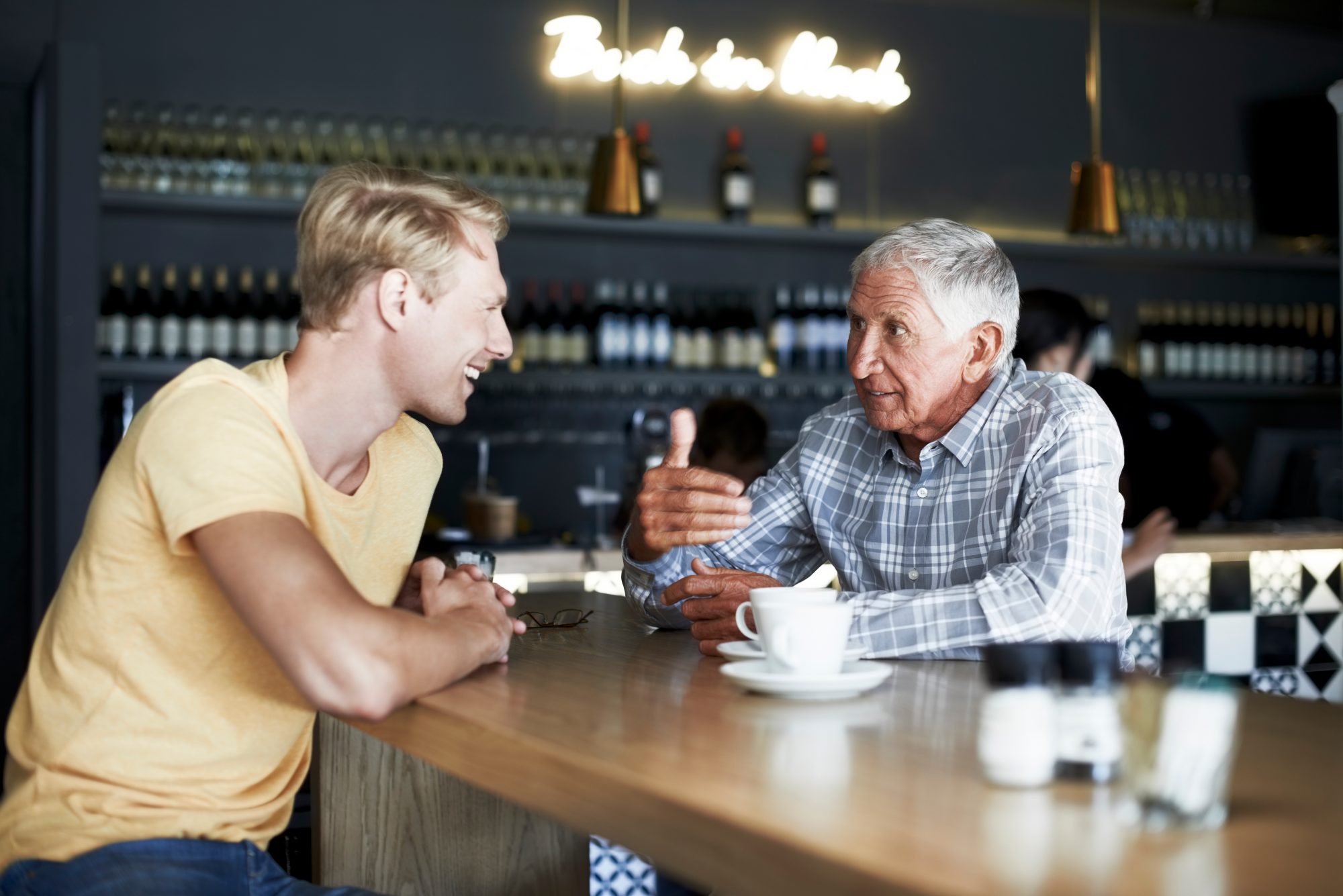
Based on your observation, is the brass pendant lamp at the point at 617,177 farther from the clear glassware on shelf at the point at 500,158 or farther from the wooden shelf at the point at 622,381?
the clear glassware on shelf at the point at 500,158

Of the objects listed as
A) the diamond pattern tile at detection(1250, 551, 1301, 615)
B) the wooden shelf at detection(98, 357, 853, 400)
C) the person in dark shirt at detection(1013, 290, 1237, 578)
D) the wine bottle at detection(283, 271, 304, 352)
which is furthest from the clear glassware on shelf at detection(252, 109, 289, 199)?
the diamond pattern tile at detection(1250, 551, 1301, 615)

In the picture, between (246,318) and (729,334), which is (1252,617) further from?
(246,318)

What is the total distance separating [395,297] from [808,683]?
1.92 ft

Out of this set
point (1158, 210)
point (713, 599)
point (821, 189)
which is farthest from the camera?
point (1158, 210)

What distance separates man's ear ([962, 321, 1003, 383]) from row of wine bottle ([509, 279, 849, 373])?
8.17 ft

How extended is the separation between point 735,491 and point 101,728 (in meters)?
0.68

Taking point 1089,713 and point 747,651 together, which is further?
point 747,651

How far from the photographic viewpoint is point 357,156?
13.6 feet

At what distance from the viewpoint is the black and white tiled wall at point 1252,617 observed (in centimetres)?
330

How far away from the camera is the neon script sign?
4406 mm

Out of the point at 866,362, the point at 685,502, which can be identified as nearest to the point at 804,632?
the point at 685,502

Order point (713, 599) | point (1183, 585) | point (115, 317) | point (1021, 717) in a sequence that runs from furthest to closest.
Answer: point (115, 317) → point (1183, 585) → point (713, 599) → point (1021, 717)

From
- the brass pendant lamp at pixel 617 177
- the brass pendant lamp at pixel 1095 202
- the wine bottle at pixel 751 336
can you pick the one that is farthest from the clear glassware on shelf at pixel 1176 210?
the brass pendant lamp at pixel 617 177

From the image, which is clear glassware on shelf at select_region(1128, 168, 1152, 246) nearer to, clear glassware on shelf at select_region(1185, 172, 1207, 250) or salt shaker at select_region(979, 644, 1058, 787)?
clear glassware on shelf at select_region(1185, 172, 1207, 250)
